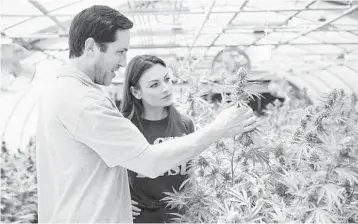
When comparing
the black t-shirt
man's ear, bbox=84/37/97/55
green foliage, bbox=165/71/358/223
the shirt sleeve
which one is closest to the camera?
the shirt sleeve

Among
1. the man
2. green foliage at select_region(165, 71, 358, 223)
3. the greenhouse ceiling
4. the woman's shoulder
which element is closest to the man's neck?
the man

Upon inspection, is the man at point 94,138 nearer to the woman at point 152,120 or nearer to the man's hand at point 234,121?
the man's hand at point 234,121

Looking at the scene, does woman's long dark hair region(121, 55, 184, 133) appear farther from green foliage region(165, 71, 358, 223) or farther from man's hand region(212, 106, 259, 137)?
man's hand region(212, 106, 259, 137)

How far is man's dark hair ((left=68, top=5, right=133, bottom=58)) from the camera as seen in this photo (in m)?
1.57

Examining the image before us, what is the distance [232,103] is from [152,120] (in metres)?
0.75

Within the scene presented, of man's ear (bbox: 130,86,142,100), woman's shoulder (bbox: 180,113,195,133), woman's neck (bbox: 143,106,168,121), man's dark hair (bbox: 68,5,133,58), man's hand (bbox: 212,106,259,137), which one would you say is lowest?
woman's shoulder (bbox: 180,113,195,133)

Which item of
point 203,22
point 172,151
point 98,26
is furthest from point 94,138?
point 203,22

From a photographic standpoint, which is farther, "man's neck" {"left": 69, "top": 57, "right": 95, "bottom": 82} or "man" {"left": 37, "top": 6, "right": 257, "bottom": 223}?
"man's neck" {"left": 69, "top": 57, "right": 95, "bottom": 82}

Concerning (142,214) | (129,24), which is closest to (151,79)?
(142,214)

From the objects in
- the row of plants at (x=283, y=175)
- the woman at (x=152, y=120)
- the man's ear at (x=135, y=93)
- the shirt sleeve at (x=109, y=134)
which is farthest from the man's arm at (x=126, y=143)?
the man's ear at (x=135, y=93)

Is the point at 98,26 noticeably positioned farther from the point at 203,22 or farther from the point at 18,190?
the point at 203,22

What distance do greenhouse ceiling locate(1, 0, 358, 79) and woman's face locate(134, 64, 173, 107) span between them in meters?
1.41

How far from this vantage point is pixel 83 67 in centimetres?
164

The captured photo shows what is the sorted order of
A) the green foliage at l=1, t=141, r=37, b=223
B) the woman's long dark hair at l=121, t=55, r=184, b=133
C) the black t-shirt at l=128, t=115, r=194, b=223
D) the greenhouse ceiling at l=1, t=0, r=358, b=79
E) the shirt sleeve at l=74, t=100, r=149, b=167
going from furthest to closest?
the greenhouse ceiling at l=1, t=0, r=358, b=79 < the green foliage at l=1, t=141, r=37, b=223 < the woman's long dark hair at l=121, t=55, r=184, b=133 < the black t-shirt at l=128, t=115, r=194, b=223 < the shirt sleeve at l=74, t=100, r=149, b=167
